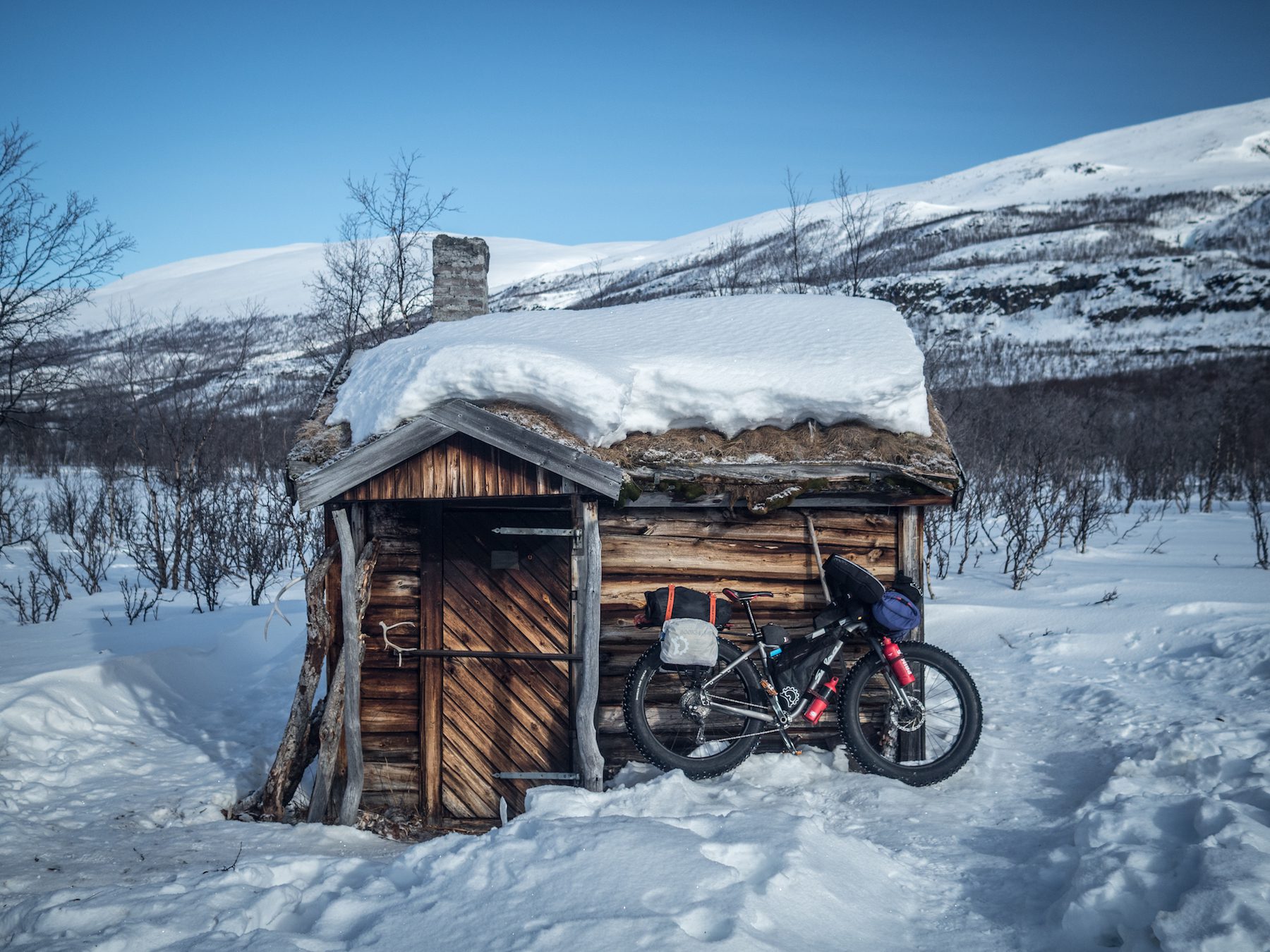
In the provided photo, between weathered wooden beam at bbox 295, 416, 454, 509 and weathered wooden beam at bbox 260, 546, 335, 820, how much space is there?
0.80 metres

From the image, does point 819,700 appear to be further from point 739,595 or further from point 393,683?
point 393,683

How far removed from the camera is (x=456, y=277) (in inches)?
323

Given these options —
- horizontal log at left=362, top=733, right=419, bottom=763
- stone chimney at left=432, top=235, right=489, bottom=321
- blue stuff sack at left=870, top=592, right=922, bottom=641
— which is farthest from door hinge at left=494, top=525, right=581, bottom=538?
stone chimney at left=432, top=235, right=489, bottom=321

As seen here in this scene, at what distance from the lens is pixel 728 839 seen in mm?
3535

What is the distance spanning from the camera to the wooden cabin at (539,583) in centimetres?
517

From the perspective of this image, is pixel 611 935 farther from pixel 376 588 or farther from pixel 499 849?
pixel 376 588

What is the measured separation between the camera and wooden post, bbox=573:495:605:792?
4742mm

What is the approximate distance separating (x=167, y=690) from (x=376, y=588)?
418cm

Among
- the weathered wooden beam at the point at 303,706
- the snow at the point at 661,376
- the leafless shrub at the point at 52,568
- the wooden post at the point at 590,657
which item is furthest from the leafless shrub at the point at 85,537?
the wooden post at the point at 590,657

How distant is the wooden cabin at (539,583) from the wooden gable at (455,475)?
411mm

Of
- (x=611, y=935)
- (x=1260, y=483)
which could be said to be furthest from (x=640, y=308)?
(x=1260, y=483)

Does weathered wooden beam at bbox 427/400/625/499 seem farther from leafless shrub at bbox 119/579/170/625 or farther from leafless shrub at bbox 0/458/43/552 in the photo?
leafless shrub at bbox 0/458/43/552

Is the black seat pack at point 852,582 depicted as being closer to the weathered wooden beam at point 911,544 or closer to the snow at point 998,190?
the weathered wooden beam at point 911,544

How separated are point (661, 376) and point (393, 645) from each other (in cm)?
275
